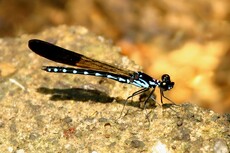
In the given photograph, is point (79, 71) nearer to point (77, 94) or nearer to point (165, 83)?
point (77, 94)

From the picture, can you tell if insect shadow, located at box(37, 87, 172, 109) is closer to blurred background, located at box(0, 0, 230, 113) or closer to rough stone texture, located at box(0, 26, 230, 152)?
rough stone texture, located at box(0, 26, 230, 152)

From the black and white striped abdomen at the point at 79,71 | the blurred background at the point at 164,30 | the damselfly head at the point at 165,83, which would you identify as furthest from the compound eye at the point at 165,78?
the black and white striped abdomen at the point at 79,71

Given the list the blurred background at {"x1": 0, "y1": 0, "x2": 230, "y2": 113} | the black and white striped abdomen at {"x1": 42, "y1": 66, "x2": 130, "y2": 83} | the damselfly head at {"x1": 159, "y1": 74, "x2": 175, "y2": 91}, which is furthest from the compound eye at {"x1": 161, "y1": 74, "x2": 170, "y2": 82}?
the black and white striped abdomen at {"x1": 42, "y1": 66, "x2": 130, "y2": 83}

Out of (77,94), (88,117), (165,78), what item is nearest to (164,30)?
(165,78)

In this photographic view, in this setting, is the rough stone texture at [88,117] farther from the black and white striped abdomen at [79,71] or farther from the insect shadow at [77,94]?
the black and white striped abdomen at [79,71]

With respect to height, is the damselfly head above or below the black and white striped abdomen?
below
